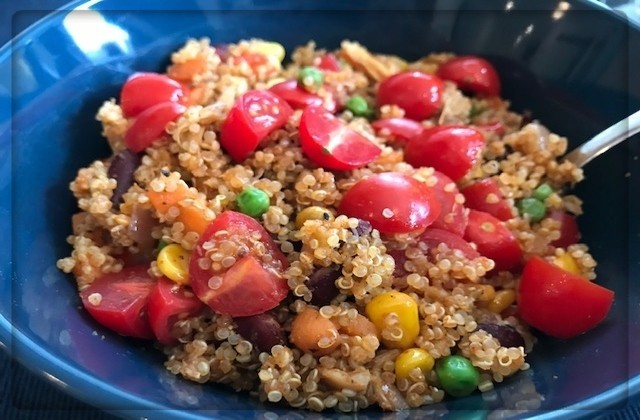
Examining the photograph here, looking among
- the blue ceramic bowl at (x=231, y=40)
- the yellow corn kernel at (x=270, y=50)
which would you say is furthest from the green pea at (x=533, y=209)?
the yellow corn kernel at (x=270, y=50)

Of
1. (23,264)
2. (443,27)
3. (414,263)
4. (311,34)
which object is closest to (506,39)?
(443,27)

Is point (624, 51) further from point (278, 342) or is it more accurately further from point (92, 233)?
point (92, 233)

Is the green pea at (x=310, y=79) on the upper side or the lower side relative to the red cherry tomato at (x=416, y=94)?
upper

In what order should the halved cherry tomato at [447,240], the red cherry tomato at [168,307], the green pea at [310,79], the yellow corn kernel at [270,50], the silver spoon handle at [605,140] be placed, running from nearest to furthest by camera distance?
the red cherry tomato at [168,307] → the halved cherry tomato at [447,240] → the silver spoon handle at [605,140] → the green pea at [310,79] → the yellow corn kernel at [270,50]

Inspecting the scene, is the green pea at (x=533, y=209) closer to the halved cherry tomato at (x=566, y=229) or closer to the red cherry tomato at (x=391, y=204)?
the halved cherry tomato at (x=566, y=229)

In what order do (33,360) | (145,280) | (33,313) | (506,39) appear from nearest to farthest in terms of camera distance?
(33,360) → (33,313) → (145,280) → (506,39)

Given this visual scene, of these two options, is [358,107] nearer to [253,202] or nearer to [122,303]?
[253,202]

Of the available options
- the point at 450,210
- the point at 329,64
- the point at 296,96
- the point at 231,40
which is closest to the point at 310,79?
the point at 296,96
